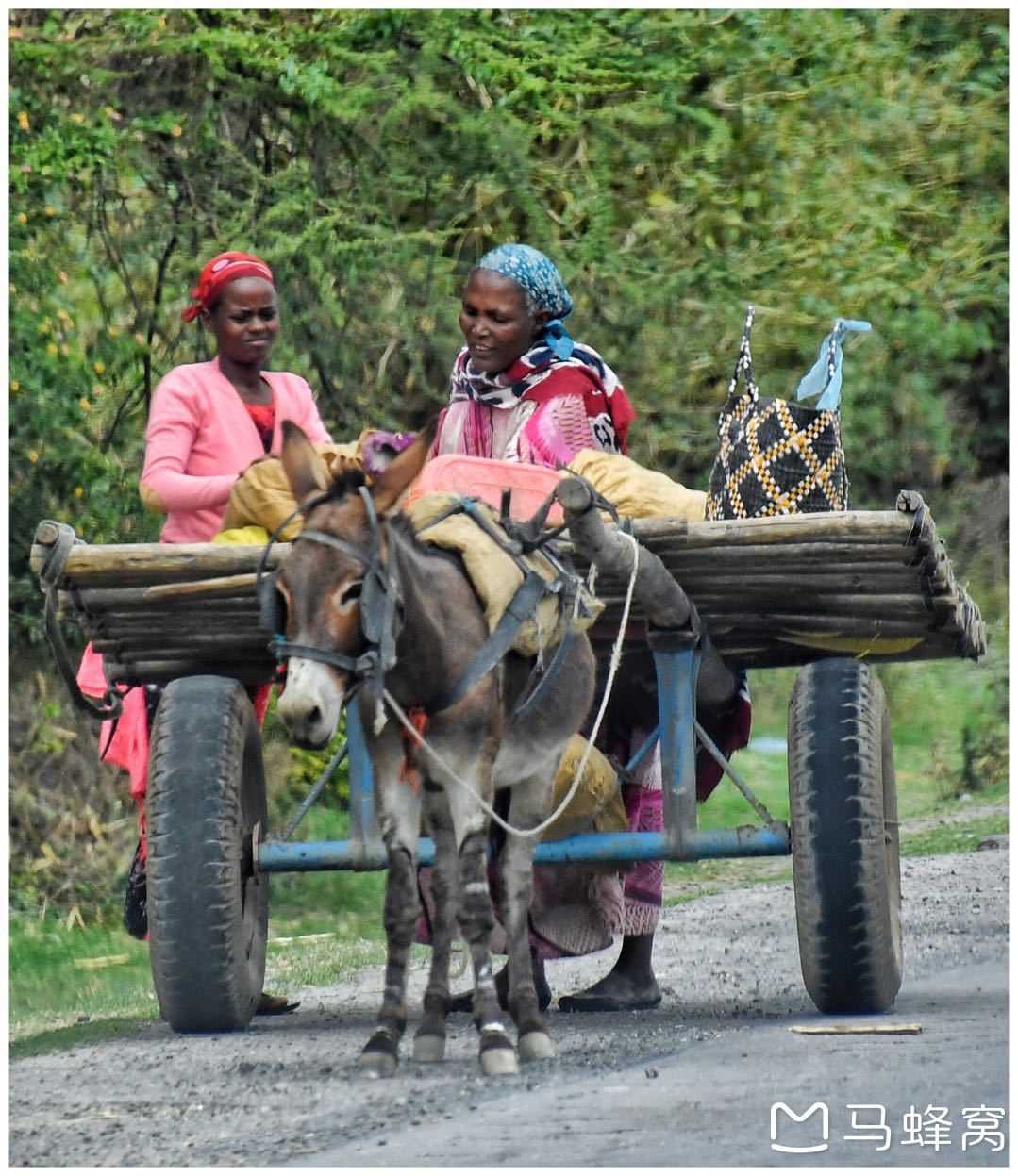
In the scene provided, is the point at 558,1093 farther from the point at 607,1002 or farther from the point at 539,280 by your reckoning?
the point at 539,280

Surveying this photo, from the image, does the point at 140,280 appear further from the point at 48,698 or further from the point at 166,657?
the point at 166,657

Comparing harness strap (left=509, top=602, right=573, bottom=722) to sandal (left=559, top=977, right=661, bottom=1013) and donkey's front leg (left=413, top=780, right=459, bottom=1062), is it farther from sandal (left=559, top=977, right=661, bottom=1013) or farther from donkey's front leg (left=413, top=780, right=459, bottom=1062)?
sandal (left=559, top=977, right=661, bottom=1013)

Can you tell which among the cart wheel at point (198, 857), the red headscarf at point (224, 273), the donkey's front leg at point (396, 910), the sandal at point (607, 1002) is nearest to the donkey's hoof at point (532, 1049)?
the donkey's front leg at point (396, 910)

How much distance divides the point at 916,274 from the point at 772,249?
1064 mm

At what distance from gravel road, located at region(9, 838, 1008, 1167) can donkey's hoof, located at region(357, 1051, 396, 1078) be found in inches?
2.5

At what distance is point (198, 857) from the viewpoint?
6.18m

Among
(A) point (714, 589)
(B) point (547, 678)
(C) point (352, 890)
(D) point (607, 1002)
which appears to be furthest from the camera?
(C) point (352, 890)

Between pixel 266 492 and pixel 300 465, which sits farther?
pixel 266 492

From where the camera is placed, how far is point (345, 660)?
5.00m

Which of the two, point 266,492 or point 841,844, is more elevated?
point 266,492

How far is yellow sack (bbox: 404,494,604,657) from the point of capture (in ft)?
18.6

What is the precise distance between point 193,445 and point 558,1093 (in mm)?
2546

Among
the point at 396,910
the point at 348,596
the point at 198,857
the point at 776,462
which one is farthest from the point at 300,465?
the point at 776,462

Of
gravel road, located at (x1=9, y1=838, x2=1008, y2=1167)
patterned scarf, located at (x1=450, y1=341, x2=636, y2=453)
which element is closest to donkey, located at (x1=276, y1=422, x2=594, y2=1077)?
gravel road, located at (x1=9, y1=838, x2=1008, y2=1167)
